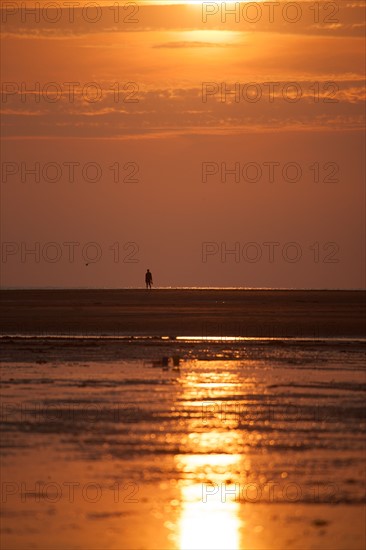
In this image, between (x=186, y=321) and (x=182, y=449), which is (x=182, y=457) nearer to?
(x=182, y=449)

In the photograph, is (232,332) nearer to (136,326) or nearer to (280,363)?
(136,326)

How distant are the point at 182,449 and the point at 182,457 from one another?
2.62ft

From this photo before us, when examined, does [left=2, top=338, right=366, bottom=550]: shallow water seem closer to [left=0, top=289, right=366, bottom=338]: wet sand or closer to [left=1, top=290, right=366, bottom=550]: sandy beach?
[left=1, top=290, right=366, bottom=550]: sandy beach

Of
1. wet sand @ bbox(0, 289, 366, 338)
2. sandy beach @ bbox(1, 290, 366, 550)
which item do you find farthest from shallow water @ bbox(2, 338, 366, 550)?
wet sand @ bbox(0, 289, 366, 338)

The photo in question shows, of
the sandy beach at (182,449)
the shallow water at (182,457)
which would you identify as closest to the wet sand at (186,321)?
the sandy beach at (182,449)

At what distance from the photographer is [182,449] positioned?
896 inches

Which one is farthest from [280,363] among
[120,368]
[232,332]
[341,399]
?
[232,332]

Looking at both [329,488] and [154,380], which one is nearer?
[329,488]

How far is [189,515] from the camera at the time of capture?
17.4m

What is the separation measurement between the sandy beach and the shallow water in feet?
0.11

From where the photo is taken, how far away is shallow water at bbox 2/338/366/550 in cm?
1662

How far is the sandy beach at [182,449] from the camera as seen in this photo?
16656 millimetres

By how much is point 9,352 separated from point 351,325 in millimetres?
25945

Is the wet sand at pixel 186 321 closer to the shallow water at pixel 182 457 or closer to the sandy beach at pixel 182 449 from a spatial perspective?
the sandy beach at pixel 182 449
